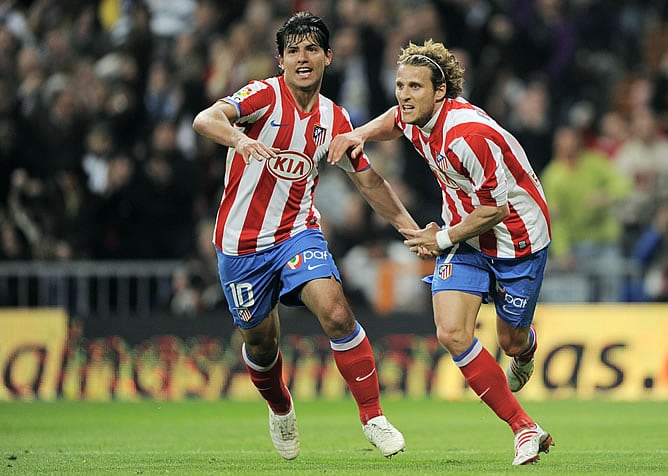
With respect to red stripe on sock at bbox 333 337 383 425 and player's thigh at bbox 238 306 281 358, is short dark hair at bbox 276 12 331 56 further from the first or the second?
red stripe on sock at bbox 333 337 383 425

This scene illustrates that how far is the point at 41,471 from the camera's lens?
8.01 m

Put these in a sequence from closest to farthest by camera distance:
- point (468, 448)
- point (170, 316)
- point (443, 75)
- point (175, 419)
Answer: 1. point (443, 75)
2. point (468, 448)
3. point (175, 419)
4. point (170, 316)

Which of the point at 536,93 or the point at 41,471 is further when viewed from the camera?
the point at 536,93

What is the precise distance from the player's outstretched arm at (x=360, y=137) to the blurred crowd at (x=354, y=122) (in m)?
7.20

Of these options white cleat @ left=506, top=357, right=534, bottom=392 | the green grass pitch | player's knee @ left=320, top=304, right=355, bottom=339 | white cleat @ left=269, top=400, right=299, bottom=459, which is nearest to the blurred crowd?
the green grass pitch

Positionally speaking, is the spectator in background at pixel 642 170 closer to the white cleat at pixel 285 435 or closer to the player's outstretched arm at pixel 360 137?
the player's outstretched arm at pixel 360 137

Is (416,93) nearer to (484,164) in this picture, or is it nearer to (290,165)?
(484,164)

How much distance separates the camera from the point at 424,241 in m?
8.68

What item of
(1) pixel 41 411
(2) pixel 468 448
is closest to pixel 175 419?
(1) pixel 41 411

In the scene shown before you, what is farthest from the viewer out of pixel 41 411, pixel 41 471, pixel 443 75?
pixel 41 411

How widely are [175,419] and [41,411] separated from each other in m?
1.81

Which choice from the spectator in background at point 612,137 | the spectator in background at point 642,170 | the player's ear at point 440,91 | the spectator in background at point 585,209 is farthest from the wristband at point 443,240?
the spectator in background at point 612,137

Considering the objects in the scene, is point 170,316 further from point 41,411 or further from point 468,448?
point 468,448

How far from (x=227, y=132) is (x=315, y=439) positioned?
141 inches
